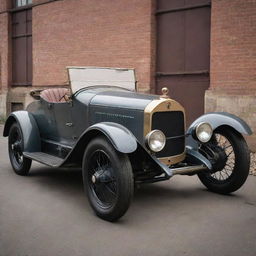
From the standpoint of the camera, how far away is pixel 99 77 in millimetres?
5746

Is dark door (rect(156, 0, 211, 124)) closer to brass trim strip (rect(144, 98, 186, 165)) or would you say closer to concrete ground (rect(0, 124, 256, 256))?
concrete ground (rect(0, 124, 256, 256))

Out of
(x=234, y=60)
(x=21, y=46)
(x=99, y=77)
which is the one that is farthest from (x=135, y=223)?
(x=21, y=46)

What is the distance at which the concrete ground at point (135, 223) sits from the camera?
10.7 ft

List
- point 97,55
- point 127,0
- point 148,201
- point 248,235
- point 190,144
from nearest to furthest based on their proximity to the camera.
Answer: point 248,235, point 148,201, point 190,144, point 127,0, point 97,55

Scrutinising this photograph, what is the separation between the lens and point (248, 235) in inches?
141

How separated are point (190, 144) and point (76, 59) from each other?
757cm

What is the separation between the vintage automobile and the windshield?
0.01m

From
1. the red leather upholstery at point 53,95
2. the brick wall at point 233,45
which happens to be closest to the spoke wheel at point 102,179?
the red leather upholstery at point 53,95

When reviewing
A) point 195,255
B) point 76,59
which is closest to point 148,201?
point 195,255

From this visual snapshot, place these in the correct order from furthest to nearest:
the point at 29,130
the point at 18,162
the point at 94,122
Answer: the point at 18,162 < the point at 29,130 < the point at 94,122

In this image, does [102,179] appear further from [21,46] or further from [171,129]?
[21,46]

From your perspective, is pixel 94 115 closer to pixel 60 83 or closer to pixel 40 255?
pixel 40 255

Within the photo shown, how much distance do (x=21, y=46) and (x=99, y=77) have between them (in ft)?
32.2

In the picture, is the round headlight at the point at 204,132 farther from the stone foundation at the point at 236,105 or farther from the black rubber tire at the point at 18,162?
the stone foundation at the point at 236,105
